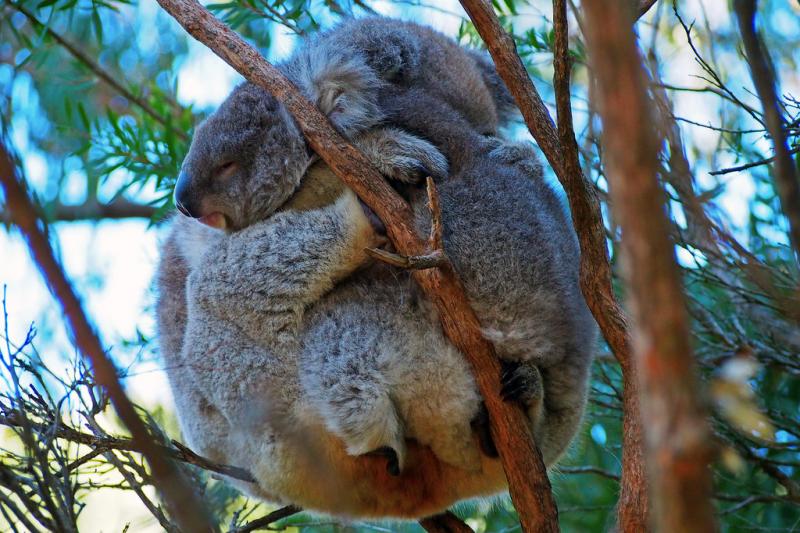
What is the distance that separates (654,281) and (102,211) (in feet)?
17.8

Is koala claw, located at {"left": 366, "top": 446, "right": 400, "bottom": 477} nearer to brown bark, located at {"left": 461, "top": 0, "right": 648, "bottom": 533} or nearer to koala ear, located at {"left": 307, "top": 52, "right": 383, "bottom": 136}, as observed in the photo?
brown bark, located at {"left": 461, "top": 0, "right": 648, "bottom": 533}

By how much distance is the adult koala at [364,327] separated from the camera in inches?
93.7

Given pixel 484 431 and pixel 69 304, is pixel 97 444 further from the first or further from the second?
pixel 69 304

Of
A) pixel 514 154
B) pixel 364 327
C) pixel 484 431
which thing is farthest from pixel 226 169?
pixel 484 431

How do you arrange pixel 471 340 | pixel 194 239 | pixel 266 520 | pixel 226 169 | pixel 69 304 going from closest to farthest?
pixel 69 304 < pixel 471 340 < pixel 266 520 < pixel 226 169 < pixel 194 239

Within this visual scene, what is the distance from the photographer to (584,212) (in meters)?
2.18

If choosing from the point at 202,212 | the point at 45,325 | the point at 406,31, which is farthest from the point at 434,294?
the point at 45,325

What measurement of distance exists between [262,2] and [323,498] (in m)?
2.00

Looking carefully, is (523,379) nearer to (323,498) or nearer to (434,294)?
(434,294)

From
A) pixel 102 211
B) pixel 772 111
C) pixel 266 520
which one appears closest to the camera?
pixel 772 111

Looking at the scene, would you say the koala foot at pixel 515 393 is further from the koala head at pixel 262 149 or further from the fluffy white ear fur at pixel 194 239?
the fluffy white ear fur at pixel 194 239

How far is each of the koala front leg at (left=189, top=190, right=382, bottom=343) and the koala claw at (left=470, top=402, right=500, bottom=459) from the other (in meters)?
0.55

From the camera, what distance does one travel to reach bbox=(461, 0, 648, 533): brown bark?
2078 mm

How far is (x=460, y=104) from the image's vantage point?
2.99 m
